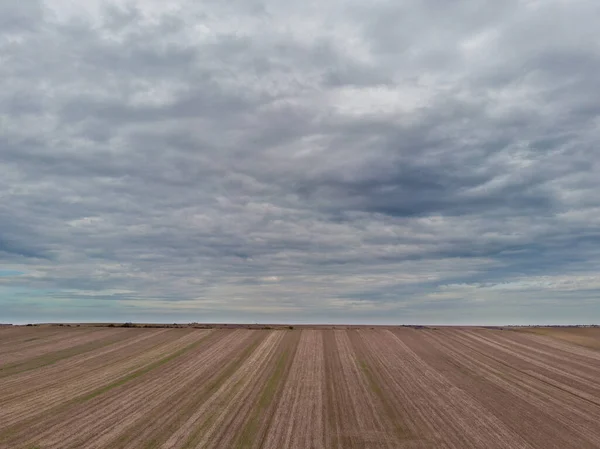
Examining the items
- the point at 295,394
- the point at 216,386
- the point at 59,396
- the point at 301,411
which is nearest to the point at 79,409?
the point at 59,396

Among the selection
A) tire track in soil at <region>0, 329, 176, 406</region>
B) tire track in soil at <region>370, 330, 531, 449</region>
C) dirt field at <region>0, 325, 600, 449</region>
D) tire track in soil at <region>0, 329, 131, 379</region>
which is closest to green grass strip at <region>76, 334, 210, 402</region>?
dirt field at <region>0, 325, 600, 449</region>

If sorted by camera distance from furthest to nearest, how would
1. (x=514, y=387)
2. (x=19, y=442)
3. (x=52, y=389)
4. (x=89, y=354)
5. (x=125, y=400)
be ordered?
1. (x=89, y=354)
2. (x=514, y=387)
3. (x=52, y=389)
4. (x=125, y=400)
5. (x=19, y=442)

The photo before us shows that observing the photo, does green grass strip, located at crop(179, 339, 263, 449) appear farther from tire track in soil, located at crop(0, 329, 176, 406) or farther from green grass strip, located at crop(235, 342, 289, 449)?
tire track in soil, located at crop(0, 329, 176, 406)

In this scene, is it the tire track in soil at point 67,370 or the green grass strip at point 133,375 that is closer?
the green grass strip at point 133,375

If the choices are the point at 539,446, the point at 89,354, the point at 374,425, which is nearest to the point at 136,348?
the point at 89,354

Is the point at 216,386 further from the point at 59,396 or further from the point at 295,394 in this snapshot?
the point at 59,396

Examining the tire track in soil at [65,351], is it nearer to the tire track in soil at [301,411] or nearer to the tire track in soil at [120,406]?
the tire track in soil at [120,406]

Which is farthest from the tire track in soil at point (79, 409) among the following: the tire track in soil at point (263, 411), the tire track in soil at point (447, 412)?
the tire track in soil at point (447, 412)

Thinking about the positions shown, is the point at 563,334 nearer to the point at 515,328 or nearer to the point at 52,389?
the point at 515,328
